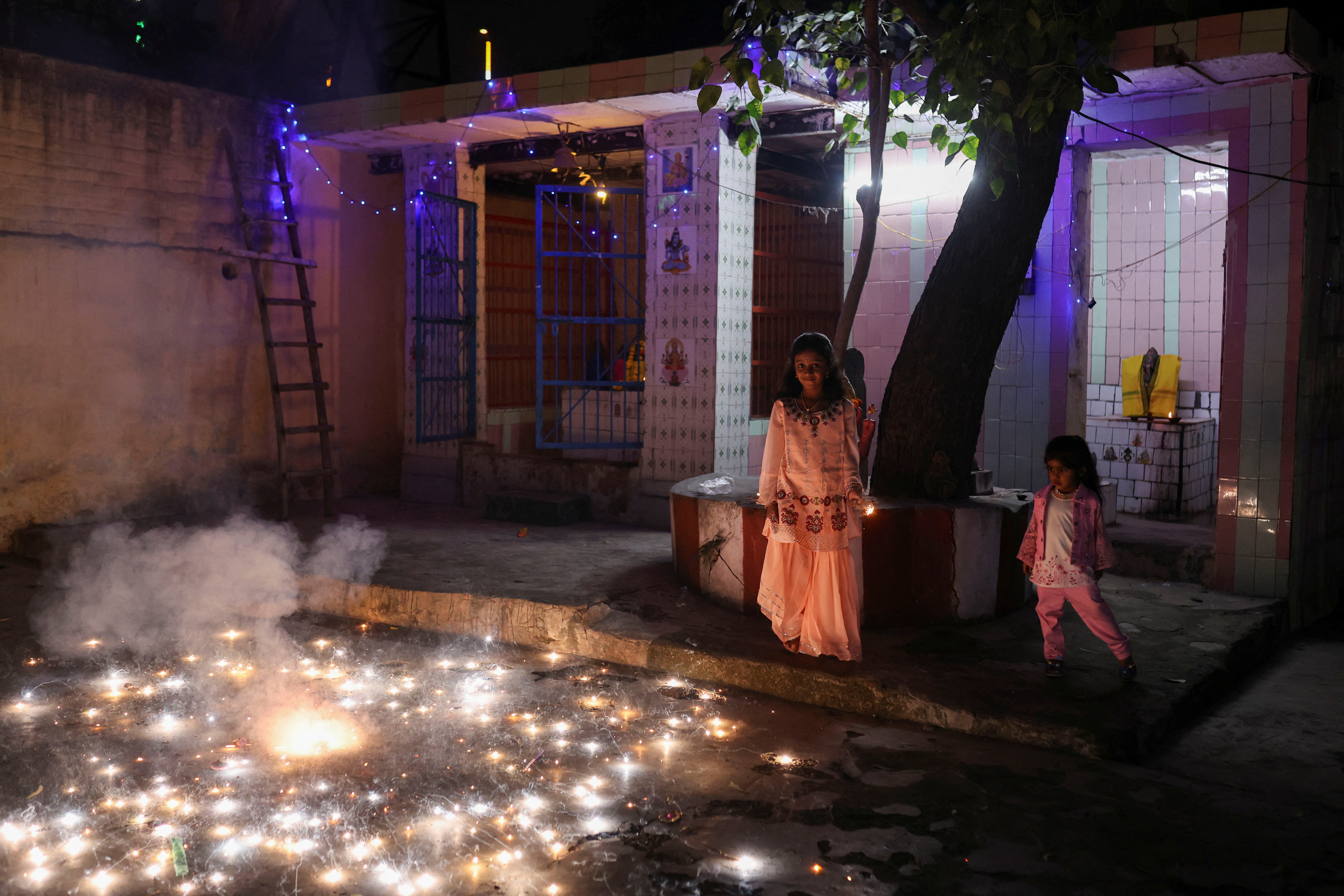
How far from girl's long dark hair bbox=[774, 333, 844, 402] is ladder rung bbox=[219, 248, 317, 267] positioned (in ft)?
20.7

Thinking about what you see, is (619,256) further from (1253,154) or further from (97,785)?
(97,785)

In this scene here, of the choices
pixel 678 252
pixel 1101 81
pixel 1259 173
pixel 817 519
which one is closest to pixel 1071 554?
pixel 817 519

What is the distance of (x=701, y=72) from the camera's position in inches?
230

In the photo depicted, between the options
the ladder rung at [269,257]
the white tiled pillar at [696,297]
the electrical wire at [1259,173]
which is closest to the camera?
the electrical wire at [1259,173]

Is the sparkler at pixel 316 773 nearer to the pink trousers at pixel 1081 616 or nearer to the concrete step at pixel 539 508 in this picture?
the pink trousers at pixel 1081 616

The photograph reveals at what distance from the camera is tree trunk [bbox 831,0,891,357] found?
254 inches

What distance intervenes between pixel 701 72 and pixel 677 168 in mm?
3893

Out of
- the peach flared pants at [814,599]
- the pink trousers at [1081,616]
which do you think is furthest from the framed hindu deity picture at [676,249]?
the pink trousers at [1081,616]

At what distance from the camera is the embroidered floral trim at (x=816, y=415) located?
571 centimetres

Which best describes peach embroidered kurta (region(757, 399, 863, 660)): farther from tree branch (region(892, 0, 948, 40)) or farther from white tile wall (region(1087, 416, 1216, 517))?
white tile wall (region(1087, 416, 1216, 517))

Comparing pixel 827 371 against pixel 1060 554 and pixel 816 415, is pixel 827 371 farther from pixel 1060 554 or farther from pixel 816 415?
pixel 1060 554

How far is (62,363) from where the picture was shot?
9125 mm

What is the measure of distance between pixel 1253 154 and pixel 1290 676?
142 inches

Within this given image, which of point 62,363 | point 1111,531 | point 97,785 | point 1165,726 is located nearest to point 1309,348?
point 1111,531
